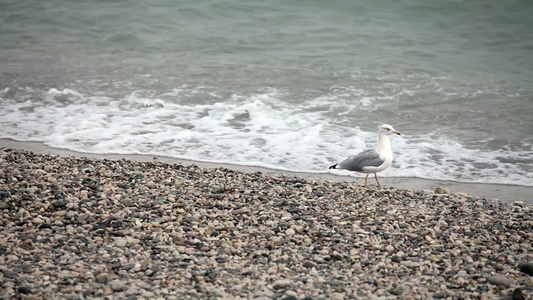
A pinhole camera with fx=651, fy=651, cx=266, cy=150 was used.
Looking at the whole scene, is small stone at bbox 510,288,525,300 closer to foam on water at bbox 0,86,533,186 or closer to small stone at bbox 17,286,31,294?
small stone at bbox 17,286,31,294

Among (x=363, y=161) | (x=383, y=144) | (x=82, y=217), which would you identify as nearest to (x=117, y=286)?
(x=82, y=217)

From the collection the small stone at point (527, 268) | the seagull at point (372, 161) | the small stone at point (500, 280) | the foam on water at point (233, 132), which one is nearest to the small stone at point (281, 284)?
the small stone at point (500, 280)

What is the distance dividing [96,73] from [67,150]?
179 inches

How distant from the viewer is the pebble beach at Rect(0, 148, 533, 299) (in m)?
4.52

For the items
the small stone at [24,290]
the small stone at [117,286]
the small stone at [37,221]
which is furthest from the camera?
the small stone at [37,221]

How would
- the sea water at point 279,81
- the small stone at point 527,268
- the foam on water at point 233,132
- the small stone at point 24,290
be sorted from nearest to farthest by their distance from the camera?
1. the small stone at point 24,290
2. the small stone at point 527,268
3. the foam on water at point 233,132
4. the sea water at point 279,81

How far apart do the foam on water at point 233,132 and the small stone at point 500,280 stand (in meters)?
3.45

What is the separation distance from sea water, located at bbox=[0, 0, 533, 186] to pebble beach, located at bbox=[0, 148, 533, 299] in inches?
77.1

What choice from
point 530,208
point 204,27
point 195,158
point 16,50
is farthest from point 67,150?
point 204,27

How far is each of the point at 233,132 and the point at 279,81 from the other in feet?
10.3

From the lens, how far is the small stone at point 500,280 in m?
4.65

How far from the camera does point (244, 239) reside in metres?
5.29

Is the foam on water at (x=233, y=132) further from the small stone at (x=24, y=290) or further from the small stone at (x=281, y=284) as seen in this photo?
the small stone at (x=24, y=290)

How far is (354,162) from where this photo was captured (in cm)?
739
